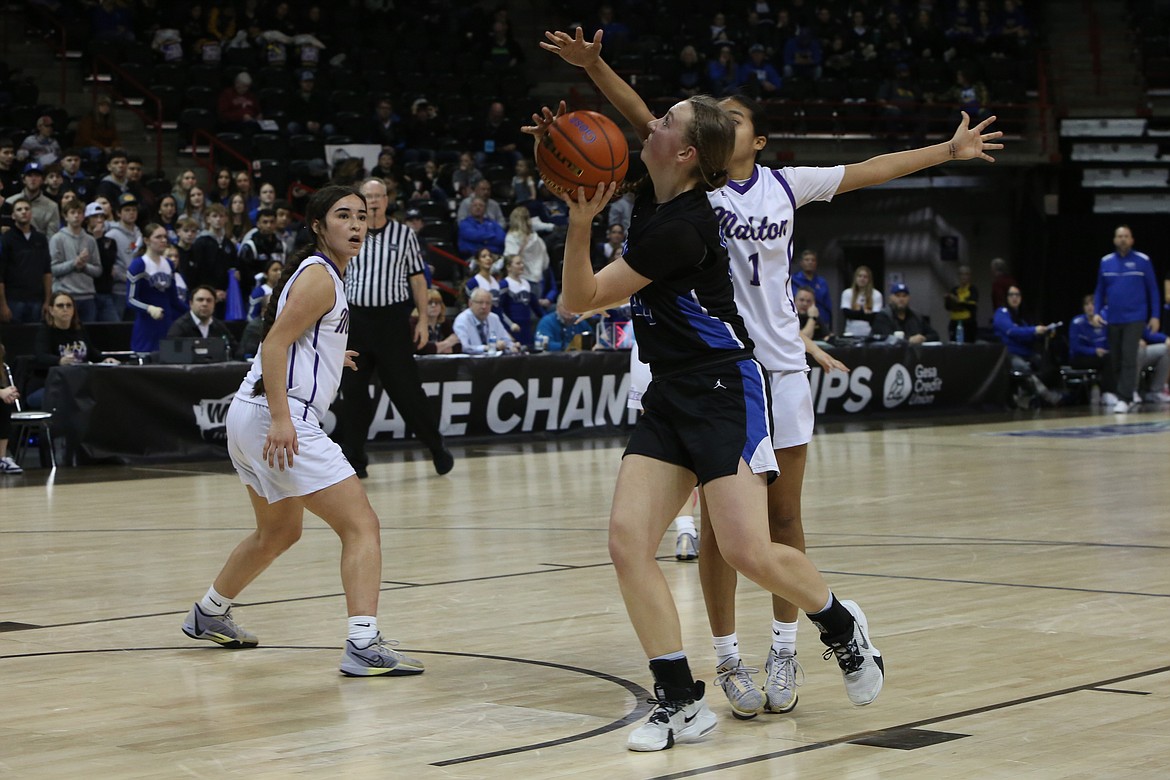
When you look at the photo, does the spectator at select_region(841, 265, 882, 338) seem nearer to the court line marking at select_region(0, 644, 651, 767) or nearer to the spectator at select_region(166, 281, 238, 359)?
the spectator at select_region(166, 281, 238, 359)

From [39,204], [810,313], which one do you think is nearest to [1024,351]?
[810,313]

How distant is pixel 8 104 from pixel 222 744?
17217mm

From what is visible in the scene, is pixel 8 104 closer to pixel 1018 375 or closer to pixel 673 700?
pixel 1018 375

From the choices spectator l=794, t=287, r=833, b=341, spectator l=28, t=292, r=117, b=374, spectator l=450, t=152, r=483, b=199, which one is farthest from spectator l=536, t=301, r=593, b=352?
spectator l=28, t=292, r=117, b=374

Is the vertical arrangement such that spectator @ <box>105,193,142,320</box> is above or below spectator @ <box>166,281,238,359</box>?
above

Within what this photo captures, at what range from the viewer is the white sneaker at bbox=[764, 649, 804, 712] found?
445cm

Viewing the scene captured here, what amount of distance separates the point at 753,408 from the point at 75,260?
38.9 ft

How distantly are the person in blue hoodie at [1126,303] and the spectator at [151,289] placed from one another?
35.6 feet

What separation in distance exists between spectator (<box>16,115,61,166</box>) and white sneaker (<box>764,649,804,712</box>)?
15061mm

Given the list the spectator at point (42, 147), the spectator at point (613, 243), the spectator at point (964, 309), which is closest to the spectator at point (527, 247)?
the spectator at point (613, 243)

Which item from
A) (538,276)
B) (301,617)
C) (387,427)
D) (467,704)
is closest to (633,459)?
(467,704)

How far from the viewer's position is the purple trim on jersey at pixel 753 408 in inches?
168

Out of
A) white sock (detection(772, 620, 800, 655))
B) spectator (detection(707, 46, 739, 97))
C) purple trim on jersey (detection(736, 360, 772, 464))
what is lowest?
white sock (detection(772, 620, 800, 655))

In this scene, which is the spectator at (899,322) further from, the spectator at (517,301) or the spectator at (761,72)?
the spectator at (761,72)
